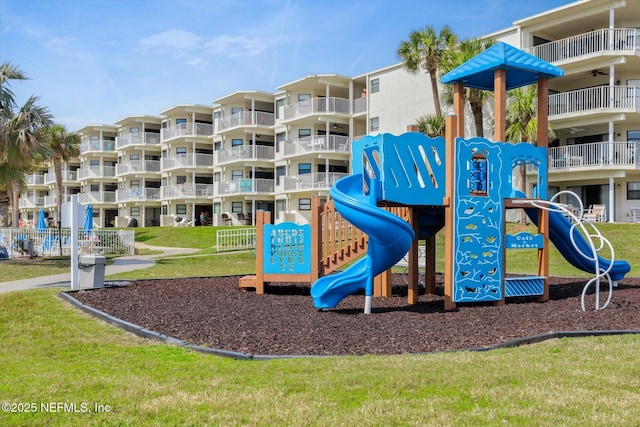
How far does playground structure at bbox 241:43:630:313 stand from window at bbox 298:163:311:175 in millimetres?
33601

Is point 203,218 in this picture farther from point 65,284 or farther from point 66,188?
point 65,284

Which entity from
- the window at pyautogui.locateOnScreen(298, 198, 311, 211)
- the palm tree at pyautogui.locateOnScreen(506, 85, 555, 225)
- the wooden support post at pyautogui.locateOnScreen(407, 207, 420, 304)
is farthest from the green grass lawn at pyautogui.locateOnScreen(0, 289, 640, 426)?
the window at pyautogui.locateOnScreen(298, 198, 311, 211)

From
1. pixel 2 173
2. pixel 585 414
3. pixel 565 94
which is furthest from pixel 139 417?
pixel 565 94

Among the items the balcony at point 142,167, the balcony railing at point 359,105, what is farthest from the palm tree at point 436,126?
the balcony at point 142,167

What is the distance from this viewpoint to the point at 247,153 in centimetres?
4966

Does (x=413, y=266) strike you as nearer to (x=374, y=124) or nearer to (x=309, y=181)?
(x=374, y=124)

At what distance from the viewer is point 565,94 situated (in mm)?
30328

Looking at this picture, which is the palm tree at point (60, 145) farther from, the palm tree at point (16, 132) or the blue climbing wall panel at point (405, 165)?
the blue climbing wall panel at point (405, 165)

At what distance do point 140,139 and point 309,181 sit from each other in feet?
89.4

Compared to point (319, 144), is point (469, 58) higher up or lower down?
higher up

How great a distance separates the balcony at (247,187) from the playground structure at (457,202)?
36699mm

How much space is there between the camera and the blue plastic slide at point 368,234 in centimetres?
975

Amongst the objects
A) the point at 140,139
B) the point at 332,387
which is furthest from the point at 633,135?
the point at 140,139

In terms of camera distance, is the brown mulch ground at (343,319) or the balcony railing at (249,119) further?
the balcony railing at (249,119)
